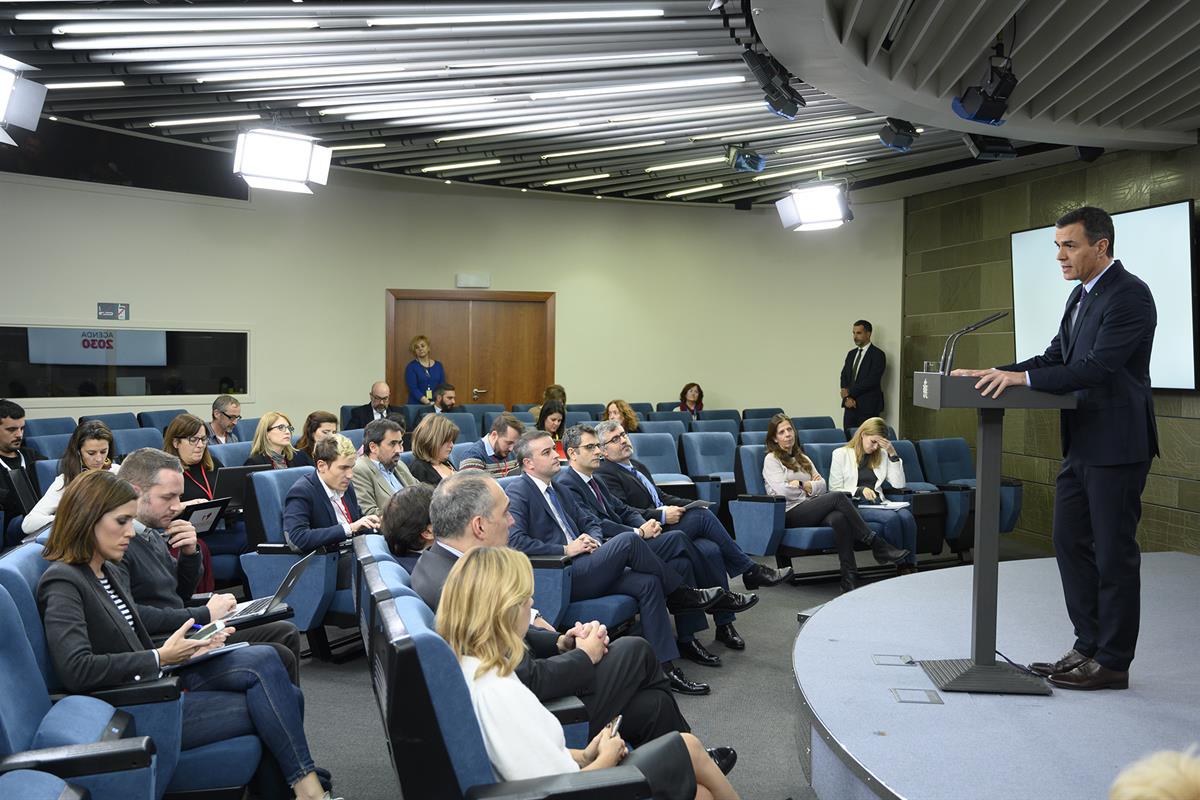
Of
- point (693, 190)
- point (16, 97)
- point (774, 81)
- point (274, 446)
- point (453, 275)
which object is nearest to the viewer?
point (774, 81)

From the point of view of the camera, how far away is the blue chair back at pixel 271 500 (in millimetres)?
4316

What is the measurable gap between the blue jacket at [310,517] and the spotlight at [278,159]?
325cm

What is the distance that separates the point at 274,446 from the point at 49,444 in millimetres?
1568

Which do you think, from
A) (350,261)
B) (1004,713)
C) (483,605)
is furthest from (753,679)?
(350,261)

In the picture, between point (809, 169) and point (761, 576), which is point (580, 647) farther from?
point (809, 169)

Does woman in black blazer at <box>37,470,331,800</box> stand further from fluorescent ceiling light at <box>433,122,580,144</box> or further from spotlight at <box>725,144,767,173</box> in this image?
spotlight at <box>725,144,767,173</box>

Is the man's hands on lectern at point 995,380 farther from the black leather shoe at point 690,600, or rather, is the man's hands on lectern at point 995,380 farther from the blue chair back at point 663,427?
the blue chair back at point 663,427

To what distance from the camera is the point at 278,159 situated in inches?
269

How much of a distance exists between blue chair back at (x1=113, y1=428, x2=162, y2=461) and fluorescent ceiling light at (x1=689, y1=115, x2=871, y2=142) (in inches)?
181

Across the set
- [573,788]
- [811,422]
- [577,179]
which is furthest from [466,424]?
[573,788]

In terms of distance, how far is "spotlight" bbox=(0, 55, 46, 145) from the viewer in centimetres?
546

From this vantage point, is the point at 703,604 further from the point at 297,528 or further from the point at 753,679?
the point at 297,528

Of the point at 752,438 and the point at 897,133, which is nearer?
the point at 897,133

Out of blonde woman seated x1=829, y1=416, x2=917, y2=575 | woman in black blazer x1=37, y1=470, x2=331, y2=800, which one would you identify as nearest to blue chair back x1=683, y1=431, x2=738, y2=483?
blonde woman seated x1=829, y1=416, x2=917, y2=575
